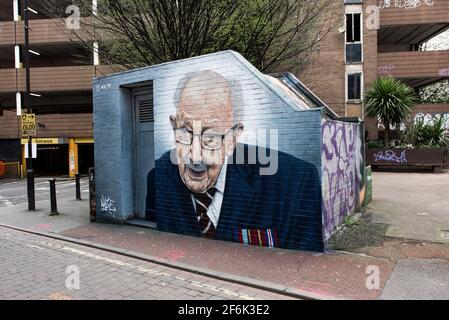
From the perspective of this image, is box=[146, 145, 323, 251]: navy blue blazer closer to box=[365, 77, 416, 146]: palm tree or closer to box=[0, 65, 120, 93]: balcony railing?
box=[365, 77, 416, 146]: palm tree

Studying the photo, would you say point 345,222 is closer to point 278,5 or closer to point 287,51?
point 278,5

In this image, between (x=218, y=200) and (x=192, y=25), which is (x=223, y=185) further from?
(x=192, y=25)

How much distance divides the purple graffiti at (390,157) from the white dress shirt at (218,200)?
15936 millimetres

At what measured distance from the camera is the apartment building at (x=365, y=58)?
2473 centimetres

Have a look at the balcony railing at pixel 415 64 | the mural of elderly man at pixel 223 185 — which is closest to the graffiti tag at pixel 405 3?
the balcony railing at pixel 415 64

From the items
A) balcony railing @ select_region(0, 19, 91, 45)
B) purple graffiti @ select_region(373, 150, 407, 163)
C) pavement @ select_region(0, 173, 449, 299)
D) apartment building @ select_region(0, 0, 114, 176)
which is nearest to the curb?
pavement @ select_region(0, 173, 449, 299)

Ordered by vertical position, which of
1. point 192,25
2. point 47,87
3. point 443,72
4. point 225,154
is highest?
point 443,72

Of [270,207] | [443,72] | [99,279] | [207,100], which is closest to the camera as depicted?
[99,279]

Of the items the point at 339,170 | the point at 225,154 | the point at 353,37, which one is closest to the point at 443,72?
the point at 353,37

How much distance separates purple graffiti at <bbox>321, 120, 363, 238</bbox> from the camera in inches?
269

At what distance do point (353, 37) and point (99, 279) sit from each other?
23.4 m

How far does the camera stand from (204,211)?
7848mm

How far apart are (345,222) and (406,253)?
65.8 inches
